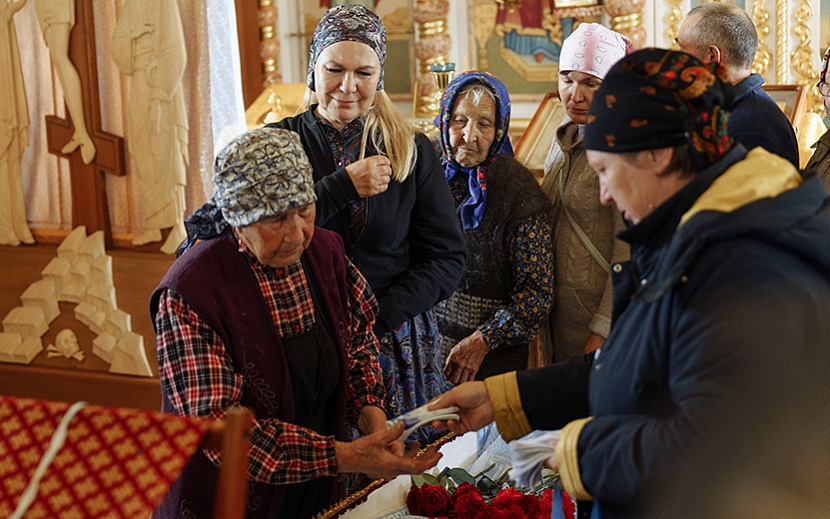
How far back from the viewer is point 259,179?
2.01 meters

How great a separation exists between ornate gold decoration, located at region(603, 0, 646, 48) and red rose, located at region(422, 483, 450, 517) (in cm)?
535

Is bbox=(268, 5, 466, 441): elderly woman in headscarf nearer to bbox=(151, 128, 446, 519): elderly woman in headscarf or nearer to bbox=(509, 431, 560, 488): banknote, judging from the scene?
bbox=(151, 128, 446, 519): elderly woman in headscarf

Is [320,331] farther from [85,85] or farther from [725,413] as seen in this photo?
[85,85]

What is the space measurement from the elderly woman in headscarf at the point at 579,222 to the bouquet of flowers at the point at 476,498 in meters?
0.66

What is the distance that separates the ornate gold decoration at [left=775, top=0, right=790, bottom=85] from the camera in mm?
6629

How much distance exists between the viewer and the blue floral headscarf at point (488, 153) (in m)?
3.11

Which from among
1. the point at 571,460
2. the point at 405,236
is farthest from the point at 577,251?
the point at 571,460

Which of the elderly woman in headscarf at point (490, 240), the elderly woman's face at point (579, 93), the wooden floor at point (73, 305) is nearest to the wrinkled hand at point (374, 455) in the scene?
the elderly woman in headscarf at point (490, 240)

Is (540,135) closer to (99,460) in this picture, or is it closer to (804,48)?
(804,48)

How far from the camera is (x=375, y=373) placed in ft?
7.98

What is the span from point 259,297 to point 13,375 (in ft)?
11.6

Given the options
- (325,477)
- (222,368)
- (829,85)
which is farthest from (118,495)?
(829,85)

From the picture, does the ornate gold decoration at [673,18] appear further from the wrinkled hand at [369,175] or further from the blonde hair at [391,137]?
the wrinkled hand at [369,175]

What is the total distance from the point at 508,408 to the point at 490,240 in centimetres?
115
